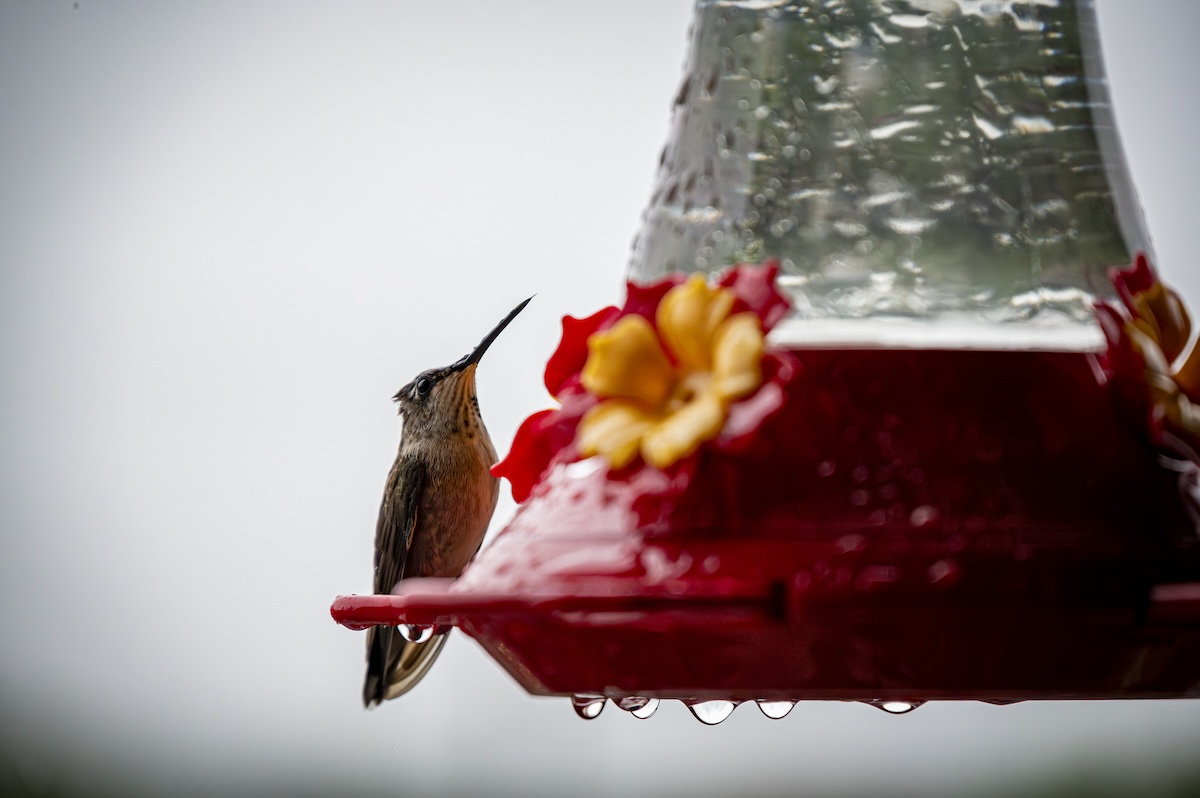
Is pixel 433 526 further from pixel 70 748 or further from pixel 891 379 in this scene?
pixel 70 748

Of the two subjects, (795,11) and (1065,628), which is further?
(795,11)

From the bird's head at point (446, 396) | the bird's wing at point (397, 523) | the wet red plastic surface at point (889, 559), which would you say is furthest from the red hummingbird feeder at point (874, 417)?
the bird's head at point (446, 396)

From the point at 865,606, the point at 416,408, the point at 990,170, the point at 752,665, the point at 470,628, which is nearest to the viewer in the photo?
the point at 865,606

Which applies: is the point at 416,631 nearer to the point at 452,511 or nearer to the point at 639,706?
the point at 639,706

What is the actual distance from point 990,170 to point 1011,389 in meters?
0.40

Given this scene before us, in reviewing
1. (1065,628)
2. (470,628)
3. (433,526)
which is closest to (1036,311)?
(1065,628)

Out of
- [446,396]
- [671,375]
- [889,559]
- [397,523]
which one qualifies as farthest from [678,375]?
[446,396]

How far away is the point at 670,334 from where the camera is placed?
1.81m

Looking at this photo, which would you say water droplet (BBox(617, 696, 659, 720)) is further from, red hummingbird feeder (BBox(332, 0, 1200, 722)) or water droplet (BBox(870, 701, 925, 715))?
water droplet (BBox(870, 701, 925, 715))

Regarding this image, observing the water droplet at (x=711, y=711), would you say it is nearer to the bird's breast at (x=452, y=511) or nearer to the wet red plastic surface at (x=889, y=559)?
the wet red plastic surface at (x=889, y=559)

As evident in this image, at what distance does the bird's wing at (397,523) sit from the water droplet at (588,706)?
288 centimetres

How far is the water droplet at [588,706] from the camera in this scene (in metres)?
2.11

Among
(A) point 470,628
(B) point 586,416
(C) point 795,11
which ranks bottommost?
(A) point 470,628

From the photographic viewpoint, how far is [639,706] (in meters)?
2.10
